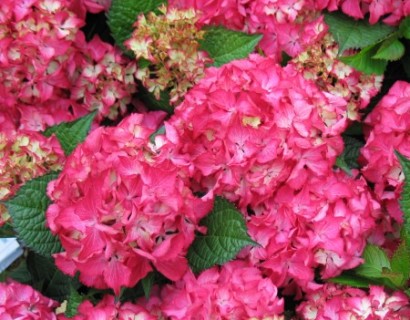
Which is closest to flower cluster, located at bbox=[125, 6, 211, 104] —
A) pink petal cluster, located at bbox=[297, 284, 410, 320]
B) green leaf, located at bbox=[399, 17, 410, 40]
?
green leaf, located at bbox=[399, 17, 410, 40]

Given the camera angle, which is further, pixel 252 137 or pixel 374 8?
pixel 374 8

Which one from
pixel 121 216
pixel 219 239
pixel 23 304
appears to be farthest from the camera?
pixel 23 304

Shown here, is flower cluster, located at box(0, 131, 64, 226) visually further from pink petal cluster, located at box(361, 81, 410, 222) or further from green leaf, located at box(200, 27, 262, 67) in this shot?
pink petal cluster, located at box(361, 81, 410, 222)

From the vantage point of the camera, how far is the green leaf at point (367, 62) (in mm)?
1326

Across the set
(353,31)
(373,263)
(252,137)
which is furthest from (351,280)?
(353,31)

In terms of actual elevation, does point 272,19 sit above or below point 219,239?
above

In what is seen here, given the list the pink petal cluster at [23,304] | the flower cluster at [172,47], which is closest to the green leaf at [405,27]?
the flower cluster at [172,47]

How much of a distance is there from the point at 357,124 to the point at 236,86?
0.37 meters

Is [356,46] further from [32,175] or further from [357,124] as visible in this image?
[32,175]

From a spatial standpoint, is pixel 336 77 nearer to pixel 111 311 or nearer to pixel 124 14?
pixel 124 14

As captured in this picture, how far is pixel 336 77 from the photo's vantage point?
4.39 ft

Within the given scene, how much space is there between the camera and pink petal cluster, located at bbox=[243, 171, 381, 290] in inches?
43.9

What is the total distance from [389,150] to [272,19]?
0.38 meters

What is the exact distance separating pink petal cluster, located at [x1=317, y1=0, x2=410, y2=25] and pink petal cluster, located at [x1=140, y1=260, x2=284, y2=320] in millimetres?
566
